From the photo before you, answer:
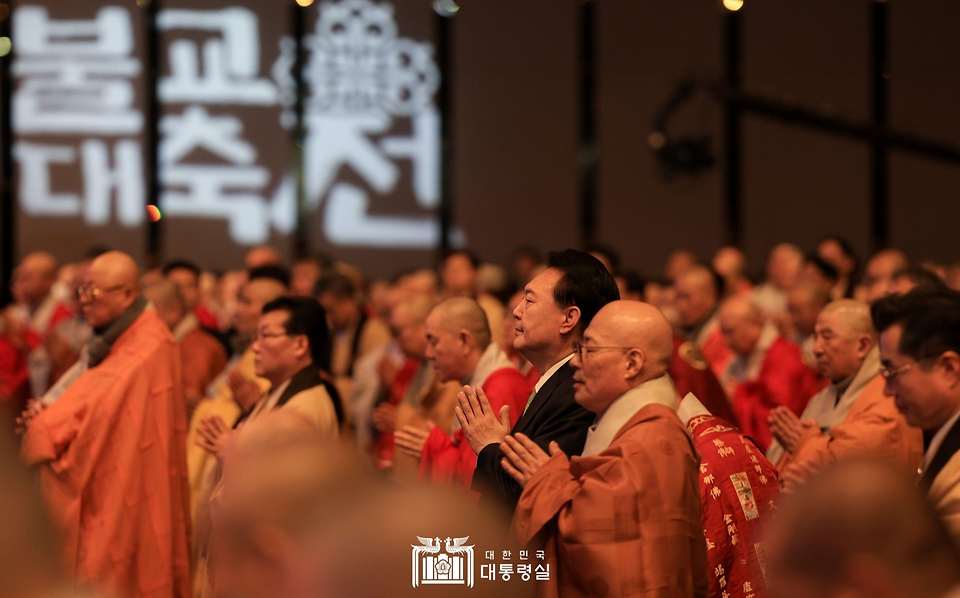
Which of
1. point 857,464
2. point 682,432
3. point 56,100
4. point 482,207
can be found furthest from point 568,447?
point 56,100

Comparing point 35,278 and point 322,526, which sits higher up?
point 35,278

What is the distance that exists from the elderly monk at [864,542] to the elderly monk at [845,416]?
5.10 feet

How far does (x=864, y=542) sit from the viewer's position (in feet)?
4.08

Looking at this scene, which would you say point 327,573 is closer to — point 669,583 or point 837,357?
point 669,583

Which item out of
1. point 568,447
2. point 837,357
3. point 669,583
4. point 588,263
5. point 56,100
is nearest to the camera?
point 669,583

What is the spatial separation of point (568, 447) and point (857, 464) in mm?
1352

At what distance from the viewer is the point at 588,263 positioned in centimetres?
292

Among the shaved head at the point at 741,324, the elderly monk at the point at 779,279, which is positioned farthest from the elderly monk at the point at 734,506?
the elderly monk at the point at 779,279

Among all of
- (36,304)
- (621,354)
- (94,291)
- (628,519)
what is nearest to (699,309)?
(94,291)

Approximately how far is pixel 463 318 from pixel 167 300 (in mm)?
2212

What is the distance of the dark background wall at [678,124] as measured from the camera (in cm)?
934

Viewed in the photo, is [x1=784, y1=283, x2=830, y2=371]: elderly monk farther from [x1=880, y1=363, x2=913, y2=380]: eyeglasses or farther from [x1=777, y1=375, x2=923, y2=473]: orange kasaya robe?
[x1=880, y1=363, x2=913, y2=380]: eyeglasses

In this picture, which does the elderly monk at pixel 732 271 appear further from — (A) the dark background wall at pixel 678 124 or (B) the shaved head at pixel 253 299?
(B) the shaved head at pixel 253 299

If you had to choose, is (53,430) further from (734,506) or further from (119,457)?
(734,506)
